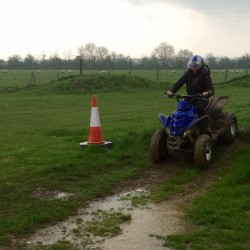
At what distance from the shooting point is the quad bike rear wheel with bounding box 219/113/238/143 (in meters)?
9.19

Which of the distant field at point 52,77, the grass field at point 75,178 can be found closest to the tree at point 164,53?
the distant field at point 52,77

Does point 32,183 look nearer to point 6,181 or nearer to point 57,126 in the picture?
point 6,181

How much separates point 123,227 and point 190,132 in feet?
10.2

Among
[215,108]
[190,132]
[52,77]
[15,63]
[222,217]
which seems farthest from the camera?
[15,63]

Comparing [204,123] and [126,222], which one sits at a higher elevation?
[204,123]

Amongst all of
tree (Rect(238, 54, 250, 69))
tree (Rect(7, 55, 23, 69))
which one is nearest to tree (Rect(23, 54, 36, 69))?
tree (Rect(7, 55, 23, 69))

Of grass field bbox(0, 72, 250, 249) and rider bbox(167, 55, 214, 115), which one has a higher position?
rider bbox(167, 55, 214, 115)

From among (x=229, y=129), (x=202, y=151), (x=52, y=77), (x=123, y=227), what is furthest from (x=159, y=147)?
(x=52, y=77)

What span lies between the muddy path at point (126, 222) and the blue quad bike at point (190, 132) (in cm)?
73

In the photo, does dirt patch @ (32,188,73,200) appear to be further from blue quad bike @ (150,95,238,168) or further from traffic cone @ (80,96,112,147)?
traffic cone @ (80,96,112,147)

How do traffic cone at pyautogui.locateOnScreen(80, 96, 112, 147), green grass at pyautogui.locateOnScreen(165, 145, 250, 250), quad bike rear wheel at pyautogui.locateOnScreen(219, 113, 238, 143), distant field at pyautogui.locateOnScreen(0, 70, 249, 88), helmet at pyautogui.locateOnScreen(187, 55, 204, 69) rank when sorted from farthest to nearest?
1. distant field at pyautogui.locateOnScreen(0, 70, 249, 88)
2. traffic cone at pyautogui.locateOnScreen(80, 96, 112, 147)
3. quad bike rear wheel at pyautogui.locateOnScreen(219, 113, 238, 143)
4. helmet at pyautogui.locateOnScreen(187, 55, 204, 69)
5. green grass at pyautogui.locateOnScreen(165, 145, 250, 250)

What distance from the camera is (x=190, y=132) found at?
800 centimetres

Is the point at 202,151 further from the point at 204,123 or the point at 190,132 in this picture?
the point at 204,123

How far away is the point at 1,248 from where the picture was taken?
4707 millimetres
